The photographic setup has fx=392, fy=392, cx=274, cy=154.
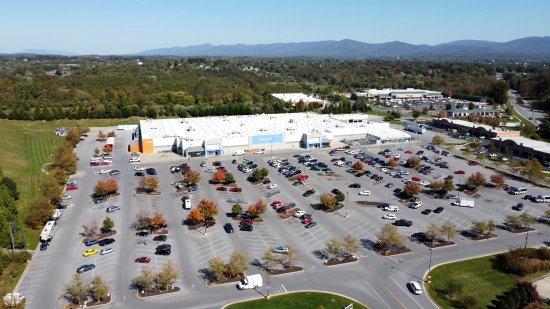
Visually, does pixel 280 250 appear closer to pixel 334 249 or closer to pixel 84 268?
pixel 334 249

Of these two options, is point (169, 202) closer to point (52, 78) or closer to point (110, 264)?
point (110, 264)

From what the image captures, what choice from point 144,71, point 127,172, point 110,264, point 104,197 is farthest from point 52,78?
point 110,264

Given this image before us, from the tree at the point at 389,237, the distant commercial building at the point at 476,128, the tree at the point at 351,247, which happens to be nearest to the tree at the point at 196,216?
the tree at the point at 351,247

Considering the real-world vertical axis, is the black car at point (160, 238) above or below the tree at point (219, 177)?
below

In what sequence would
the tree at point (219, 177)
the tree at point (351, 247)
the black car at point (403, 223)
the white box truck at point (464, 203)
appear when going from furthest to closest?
the tree at point (219, 177) < the white box truck at point (464, 203) < the black car at point (403, 223) < the tree at point (351, 247)

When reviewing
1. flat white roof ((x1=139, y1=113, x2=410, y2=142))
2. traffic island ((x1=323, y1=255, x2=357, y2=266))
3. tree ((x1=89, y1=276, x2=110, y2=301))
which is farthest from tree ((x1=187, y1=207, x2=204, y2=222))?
flat white roof ((x1=139, y1=113, x2=410, y2=142))

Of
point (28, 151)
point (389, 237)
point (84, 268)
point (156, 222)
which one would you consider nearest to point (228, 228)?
point (156, 222)

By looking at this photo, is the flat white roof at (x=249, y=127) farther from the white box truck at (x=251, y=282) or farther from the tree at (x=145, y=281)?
the white box truck at (x=251, y=282)
